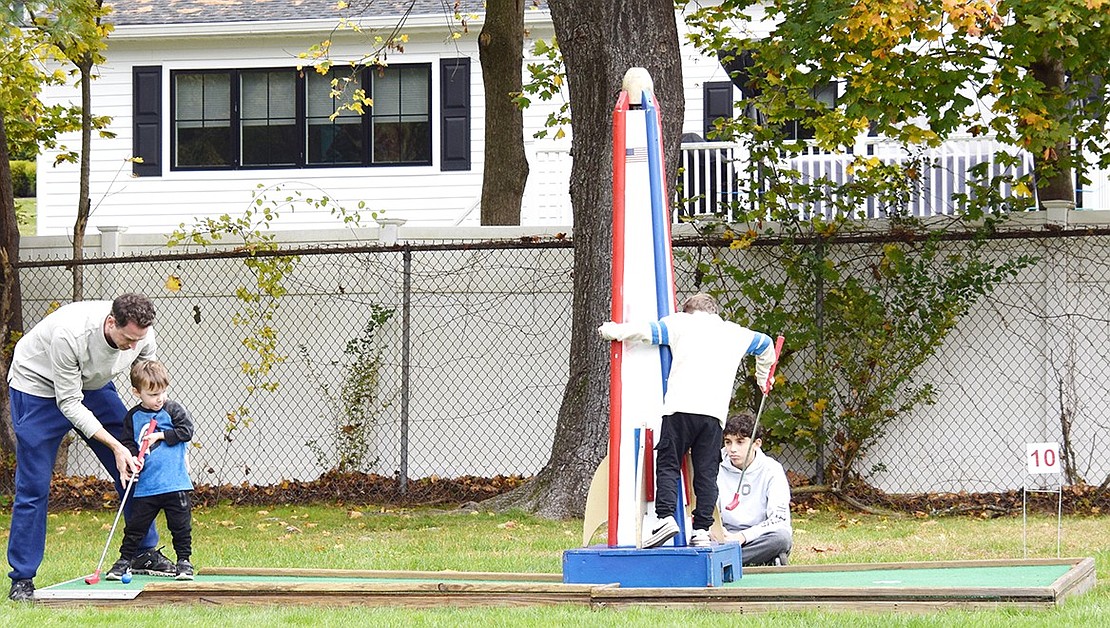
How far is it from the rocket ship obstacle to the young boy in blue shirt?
7.05ft

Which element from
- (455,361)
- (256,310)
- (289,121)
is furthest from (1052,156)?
(289,121)

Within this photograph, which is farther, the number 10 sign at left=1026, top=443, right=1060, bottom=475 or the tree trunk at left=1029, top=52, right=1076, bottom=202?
the tree trunk at left=1029, top=52, right=1076, bottom=202

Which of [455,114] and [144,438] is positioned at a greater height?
[455,114]

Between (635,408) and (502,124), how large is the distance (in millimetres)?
8139

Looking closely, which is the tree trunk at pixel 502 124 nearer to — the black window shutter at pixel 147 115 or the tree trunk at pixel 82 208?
the tree trunk at pixel 82 208

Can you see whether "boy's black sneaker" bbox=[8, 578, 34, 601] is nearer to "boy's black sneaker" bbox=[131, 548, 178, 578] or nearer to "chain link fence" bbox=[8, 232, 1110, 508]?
"boy's black sneaker" bbox=[131, 548, 178, 578]

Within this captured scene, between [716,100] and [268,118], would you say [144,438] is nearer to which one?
[716,100]

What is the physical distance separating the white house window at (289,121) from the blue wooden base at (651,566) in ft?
44.2

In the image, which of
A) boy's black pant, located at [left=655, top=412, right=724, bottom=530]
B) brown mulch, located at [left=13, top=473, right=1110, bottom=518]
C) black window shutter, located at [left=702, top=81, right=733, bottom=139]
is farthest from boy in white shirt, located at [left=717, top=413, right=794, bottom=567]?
black window shutter, located at [left=702, top=81, right=733, bottom=139]

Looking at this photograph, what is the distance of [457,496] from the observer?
1265 centimetres

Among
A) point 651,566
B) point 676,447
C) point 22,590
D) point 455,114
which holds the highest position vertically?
Result: point 455,114

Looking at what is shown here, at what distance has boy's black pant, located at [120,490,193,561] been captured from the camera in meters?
7.90

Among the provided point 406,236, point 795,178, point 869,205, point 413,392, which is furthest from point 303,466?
point 869,205

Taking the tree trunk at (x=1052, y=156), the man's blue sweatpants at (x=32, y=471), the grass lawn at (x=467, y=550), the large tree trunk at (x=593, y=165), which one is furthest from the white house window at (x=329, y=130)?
the man's blue sweatpants at (x=32, y=471)
